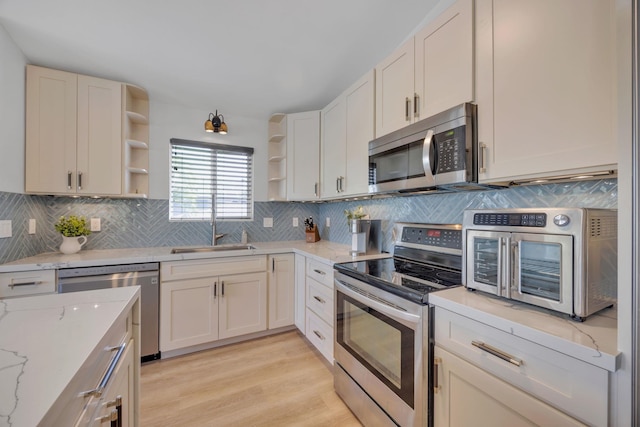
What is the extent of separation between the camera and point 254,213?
3.08m

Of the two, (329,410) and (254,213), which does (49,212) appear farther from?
(329,410)

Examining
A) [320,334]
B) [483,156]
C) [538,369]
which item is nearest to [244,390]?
[320,334]

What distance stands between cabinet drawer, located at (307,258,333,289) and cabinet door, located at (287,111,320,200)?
782 mm

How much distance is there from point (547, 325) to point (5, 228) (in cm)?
305

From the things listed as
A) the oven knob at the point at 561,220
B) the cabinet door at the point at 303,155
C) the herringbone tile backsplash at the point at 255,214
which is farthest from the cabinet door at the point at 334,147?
the oven knob at the point at 561,220

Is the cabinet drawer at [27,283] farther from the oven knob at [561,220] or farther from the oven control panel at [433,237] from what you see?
the oven knob at [561,220]

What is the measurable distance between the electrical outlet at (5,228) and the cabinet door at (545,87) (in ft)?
9.73

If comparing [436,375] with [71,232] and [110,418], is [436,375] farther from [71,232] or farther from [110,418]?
[71,232]

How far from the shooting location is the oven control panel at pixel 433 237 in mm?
1616

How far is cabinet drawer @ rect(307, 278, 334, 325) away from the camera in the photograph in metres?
1.97

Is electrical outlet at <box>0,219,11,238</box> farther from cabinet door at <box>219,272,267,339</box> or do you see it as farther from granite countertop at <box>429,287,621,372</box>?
granite countertop at <box>429,287,621,372</box>

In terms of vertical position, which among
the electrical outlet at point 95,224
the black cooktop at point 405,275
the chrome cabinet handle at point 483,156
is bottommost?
the black cooktop at point 405,275

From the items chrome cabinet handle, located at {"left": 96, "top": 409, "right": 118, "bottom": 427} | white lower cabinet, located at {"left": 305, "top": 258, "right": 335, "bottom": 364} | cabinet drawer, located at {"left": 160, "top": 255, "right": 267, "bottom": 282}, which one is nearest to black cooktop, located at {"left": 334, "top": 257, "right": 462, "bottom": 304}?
white lower cabinet, located at {"left": 305, "top": 258, "right": 335, "bottom": 364}

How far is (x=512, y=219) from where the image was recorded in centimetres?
103
